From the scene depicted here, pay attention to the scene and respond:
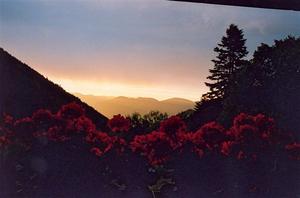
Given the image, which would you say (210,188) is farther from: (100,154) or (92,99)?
(92,99)

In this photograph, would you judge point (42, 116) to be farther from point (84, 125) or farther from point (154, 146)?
point (154, 146)

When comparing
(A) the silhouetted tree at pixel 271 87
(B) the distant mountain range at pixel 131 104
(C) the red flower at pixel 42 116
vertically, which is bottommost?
(C) the red flower at pixel 42 116

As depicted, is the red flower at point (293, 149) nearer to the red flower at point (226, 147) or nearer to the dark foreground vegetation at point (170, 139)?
the dark foreground vegetation at point (170, 139)

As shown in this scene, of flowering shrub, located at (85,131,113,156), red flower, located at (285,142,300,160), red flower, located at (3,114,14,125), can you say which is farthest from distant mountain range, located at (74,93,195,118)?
red flower, located at (285,142,300,160)

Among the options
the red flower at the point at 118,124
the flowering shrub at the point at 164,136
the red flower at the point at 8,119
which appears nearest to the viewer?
the red flower at the point at 8,119

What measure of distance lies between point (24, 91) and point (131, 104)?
66 cm

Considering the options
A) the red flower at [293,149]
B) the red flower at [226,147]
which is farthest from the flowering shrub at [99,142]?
the red flower at [293,149]

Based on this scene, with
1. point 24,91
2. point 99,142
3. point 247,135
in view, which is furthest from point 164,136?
point 24,91

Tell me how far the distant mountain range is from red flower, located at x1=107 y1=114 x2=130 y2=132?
1.2 inches

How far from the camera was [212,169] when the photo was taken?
3.35 meters

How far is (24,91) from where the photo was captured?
3.16 metres

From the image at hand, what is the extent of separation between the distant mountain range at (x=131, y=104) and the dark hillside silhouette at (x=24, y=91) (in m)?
0.05

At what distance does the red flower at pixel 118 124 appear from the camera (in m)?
3.32

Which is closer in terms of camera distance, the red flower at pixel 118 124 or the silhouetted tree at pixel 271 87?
the red flower at pixel 118 124
